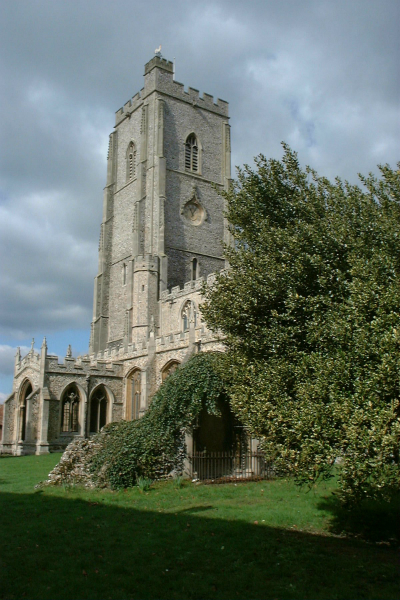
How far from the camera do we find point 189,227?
4288 cm

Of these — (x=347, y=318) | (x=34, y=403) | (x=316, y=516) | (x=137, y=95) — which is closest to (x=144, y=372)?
(x=34, y=403)

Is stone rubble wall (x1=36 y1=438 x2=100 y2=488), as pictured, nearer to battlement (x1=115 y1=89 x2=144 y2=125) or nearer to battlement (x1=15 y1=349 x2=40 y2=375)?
battlement (x1=15 y1=349 x2=40 y2=375)

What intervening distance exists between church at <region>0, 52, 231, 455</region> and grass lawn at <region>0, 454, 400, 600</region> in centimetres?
1475

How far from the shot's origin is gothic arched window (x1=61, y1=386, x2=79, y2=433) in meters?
29.9

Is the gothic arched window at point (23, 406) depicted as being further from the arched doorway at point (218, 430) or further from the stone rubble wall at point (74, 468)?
the stone rubble wall at point (74, 468)

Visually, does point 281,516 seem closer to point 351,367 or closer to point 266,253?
point 351,367

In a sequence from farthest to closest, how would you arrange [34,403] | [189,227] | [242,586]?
[189,227]
[34,403]
[242,586]

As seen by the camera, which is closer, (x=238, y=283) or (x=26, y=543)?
A: (x=26, y=543)

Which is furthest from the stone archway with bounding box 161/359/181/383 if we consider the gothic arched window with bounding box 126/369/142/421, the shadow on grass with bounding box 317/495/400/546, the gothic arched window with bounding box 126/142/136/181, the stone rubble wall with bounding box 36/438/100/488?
the gothic arched window with bounding box 126/142/136/181

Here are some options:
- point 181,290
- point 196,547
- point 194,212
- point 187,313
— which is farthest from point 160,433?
point 194,212

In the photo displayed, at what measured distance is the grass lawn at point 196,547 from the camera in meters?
6.62

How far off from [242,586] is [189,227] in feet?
122

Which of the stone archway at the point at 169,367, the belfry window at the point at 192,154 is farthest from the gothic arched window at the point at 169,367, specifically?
the belfry window at the point at 192,154

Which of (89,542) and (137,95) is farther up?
(137,95)
